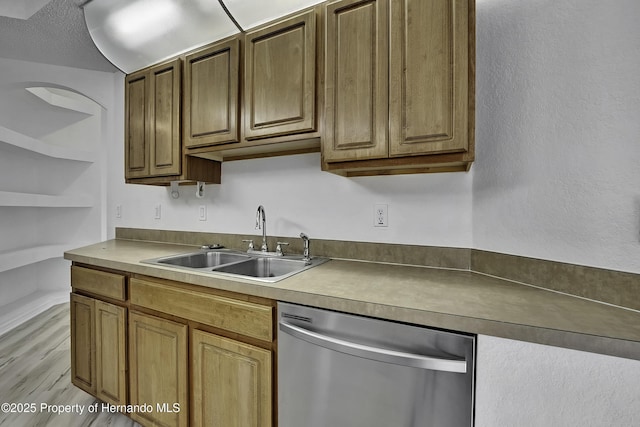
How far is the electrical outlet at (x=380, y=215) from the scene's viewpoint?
62.1 inches

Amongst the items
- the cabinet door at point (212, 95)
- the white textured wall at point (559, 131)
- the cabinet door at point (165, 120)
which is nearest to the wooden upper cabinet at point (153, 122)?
the cabinet door at point (165, 120)

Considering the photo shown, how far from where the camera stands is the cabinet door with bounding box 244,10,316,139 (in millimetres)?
1414

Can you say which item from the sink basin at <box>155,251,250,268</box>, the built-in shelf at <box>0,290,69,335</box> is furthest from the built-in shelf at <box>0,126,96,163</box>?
the sink basin at <box>155,251,250,268</box>

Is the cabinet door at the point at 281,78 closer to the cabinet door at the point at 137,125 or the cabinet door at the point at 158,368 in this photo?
the cabinet door at the point at 137,125

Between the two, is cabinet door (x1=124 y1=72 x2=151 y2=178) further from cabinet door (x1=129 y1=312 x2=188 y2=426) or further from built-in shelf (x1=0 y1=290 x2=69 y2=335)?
built-in shelf (x1=0 y1=290 x2=69 y2=335)

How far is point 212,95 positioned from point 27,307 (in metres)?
3.43

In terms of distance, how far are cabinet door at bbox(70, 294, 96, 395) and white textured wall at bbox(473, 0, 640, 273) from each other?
7.27 feet

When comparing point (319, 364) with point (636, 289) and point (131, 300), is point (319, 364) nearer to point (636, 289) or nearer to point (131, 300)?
point (636, 289)

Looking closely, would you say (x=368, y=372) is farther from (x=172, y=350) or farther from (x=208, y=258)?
(x=208, y=258)

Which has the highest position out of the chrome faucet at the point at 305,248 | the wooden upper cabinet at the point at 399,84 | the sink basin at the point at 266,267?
the wooden upper cabinet at the point at 399,84

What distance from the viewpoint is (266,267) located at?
177 cm

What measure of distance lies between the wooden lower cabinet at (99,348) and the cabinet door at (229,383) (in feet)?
1.89

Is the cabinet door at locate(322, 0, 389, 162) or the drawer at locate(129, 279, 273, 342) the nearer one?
the drawer at locate(129, 279, 273, 342)

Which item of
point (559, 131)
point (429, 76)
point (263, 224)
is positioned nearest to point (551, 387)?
point (559, 131)
